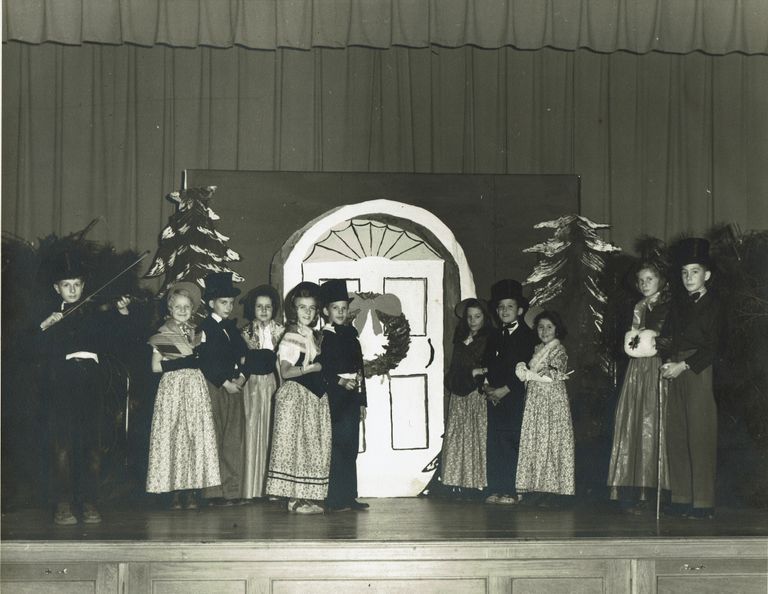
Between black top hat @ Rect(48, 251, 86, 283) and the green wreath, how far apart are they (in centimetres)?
150

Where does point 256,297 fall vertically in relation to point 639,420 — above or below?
above

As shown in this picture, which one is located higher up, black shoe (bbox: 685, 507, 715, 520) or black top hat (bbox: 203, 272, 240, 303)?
black top hat (bbox: 203, 272, 240, 303)

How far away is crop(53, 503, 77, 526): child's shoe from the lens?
4.71m

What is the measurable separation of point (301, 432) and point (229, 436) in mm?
429

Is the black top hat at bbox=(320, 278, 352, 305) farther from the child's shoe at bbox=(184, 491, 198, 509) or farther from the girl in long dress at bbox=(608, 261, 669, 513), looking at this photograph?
the girl in long dress at bbox=(608, 261, 669, 513)

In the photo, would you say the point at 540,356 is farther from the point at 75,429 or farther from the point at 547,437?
the point at 75,429

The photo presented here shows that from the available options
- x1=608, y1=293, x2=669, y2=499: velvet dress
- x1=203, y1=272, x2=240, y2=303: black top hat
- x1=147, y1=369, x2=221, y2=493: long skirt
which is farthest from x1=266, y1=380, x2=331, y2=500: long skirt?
x1=608, y1=293, x2=669, y2=499: velvet dress

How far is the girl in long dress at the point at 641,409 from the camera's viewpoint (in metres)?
5.08

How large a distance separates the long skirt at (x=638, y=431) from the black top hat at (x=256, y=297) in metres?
1.97

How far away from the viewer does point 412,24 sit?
5137 mm

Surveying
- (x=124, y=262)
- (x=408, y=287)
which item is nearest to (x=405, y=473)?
(x=408, y=287)

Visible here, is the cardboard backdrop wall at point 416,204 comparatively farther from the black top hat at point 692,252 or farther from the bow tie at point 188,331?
the black top hat at point 692,252

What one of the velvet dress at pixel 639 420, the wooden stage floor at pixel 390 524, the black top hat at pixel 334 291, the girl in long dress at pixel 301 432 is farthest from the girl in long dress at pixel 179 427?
the velvet dress at pixel 639 420

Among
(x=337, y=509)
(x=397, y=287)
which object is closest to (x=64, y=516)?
(x=337, y=509)
